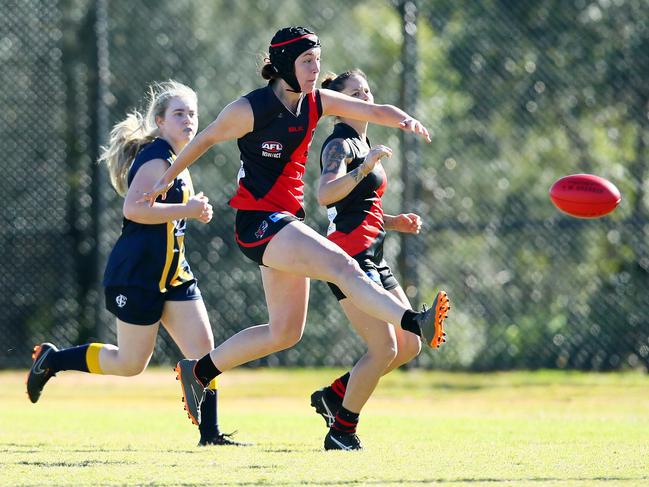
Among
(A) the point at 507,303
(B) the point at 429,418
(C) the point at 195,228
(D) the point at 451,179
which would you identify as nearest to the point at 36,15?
(C) the point at 195,228

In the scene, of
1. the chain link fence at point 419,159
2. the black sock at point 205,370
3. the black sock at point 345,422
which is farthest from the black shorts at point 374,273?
the chain link fence at point 419,159

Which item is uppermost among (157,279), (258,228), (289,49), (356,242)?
(289,49)

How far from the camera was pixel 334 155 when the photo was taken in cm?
584

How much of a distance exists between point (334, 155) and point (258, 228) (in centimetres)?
65

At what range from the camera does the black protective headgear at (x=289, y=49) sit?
5523mm

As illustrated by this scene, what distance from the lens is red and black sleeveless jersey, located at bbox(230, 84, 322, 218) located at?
218 inches

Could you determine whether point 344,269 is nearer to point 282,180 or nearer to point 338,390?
point 282,180

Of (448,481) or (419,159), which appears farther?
(419,159)

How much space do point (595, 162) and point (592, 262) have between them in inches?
42.4

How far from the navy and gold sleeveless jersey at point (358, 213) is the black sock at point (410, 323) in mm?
992

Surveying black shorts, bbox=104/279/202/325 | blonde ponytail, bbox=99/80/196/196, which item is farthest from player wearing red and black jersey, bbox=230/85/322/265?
blonde ponytail, bbox=99/80/196/196

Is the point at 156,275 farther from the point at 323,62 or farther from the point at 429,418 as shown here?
the point at 323,62

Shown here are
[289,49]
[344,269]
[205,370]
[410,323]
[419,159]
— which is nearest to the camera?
[410,323]

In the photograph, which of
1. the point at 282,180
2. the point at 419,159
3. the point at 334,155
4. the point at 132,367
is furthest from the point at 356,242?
the point at 419,159
